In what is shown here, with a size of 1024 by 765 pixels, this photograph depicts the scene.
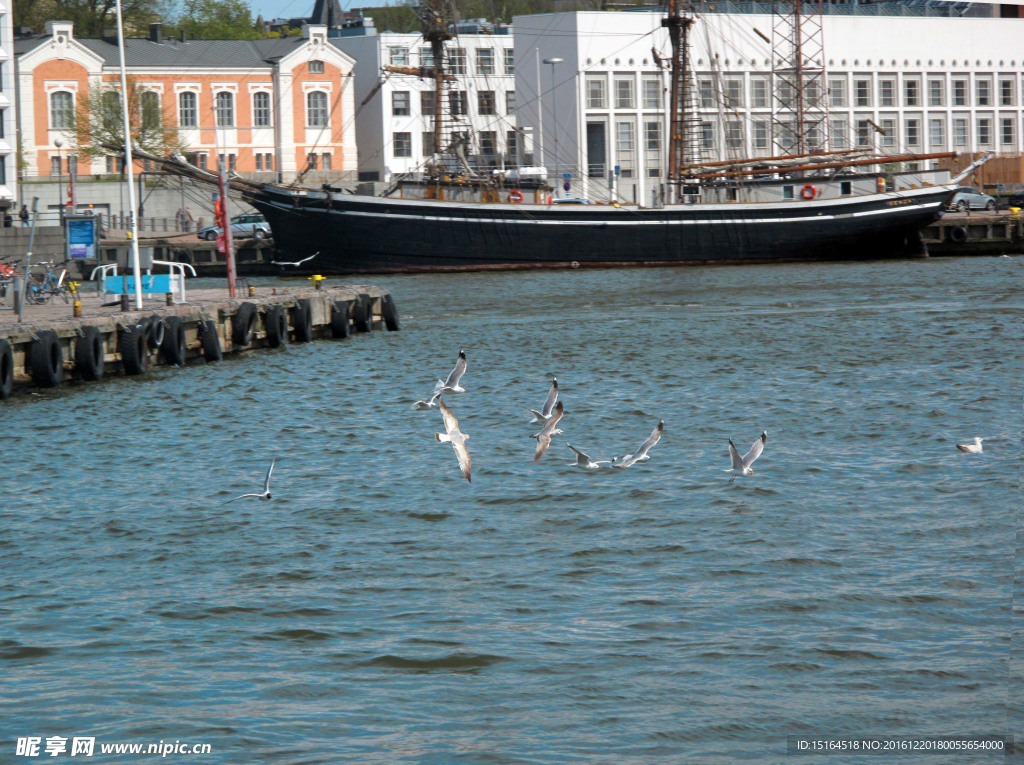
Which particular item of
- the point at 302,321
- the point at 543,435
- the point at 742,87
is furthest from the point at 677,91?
the point at 543,435

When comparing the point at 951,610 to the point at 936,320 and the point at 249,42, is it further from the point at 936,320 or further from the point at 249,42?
the point at 249,42

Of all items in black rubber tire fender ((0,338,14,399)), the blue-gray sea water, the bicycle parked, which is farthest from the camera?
the bicycle parked

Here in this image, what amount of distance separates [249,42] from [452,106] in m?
29.0

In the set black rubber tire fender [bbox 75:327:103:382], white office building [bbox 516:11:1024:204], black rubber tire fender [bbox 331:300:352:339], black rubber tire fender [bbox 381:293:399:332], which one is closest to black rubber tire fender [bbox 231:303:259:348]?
black rubber tire fender [bbox 331:300:352:339]

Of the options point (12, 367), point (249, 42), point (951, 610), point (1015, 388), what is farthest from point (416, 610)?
point (249, 42)

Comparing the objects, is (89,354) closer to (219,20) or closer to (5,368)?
(5,368)

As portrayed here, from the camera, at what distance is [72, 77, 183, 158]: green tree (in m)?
75.4

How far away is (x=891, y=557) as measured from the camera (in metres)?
13.1

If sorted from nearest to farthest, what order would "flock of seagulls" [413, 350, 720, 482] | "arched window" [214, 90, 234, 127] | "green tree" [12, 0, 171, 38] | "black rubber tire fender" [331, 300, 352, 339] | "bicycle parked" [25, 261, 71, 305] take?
"flock of seagulls" [413, 350, 720, 482]
"bicycle parked" [25, 261, 71, 305]
"black rubber tire fender" [331, 300, 352, 339]
"arched window" [214, 90, 234, 127]
"green tree" [12, 0, 171, 38]

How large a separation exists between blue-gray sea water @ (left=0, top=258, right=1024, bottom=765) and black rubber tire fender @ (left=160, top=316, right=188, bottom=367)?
5.04 ft

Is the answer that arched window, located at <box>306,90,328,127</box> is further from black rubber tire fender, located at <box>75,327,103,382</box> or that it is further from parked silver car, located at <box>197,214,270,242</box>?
black rubber tire fender, located at <box>75,327,103,382</box>

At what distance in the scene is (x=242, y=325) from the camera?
31016 mm

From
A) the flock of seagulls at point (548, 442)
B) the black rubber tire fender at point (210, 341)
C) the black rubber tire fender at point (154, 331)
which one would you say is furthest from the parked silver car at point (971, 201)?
the flock of seagulls at point (548, 442)

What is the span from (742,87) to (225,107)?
91.5ft
